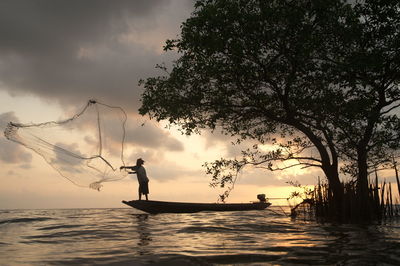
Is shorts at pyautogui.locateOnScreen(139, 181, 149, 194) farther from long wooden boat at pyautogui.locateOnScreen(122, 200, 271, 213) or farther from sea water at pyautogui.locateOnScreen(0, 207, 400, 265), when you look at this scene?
sea water at pyautogui.locateOnScreen(0, 207, 400, 265)

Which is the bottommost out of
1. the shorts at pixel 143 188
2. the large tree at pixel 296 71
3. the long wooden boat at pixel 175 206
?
the long wooden boat at pixel 175 206

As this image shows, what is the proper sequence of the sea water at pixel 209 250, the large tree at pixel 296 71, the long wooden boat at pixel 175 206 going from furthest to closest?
the long wooden boat at pixel 175 206, the large tree at pixel 296 71, the sea water at pixel 209 250

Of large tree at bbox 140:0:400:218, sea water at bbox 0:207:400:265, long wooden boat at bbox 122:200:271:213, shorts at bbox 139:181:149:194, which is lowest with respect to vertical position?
sea water at bbox 0:207:400:265

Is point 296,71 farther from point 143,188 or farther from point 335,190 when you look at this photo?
point 143,188

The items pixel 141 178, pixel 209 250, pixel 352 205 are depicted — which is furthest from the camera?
pixel 141 178

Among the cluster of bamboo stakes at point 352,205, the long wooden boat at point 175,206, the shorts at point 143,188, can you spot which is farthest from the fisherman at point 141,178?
the cluster of bamboo stakes at point 352,205

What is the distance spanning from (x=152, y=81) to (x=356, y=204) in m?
10.9

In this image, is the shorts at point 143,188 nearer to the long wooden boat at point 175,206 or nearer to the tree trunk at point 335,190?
the long wooden boat at point 175,206

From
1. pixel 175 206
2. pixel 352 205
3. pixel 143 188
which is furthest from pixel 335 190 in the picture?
pixel 143 188

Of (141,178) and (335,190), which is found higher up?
(141,178)

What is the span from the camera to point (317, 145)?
18688mm

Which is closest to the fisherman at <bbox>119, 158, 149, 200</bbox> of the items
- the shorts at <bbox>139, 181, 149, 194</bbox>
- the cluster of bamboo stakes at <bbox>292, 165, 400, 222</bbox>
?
the shorts at <bbox>139, 181, 149, 194</bbox>

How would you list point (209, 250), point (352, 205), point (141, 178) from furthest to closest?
1. point (141, 178)
2. point (352, 205)
3. point (209, 250)

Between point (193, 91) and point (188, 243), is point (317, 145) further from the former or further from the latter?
point (188, 243)
